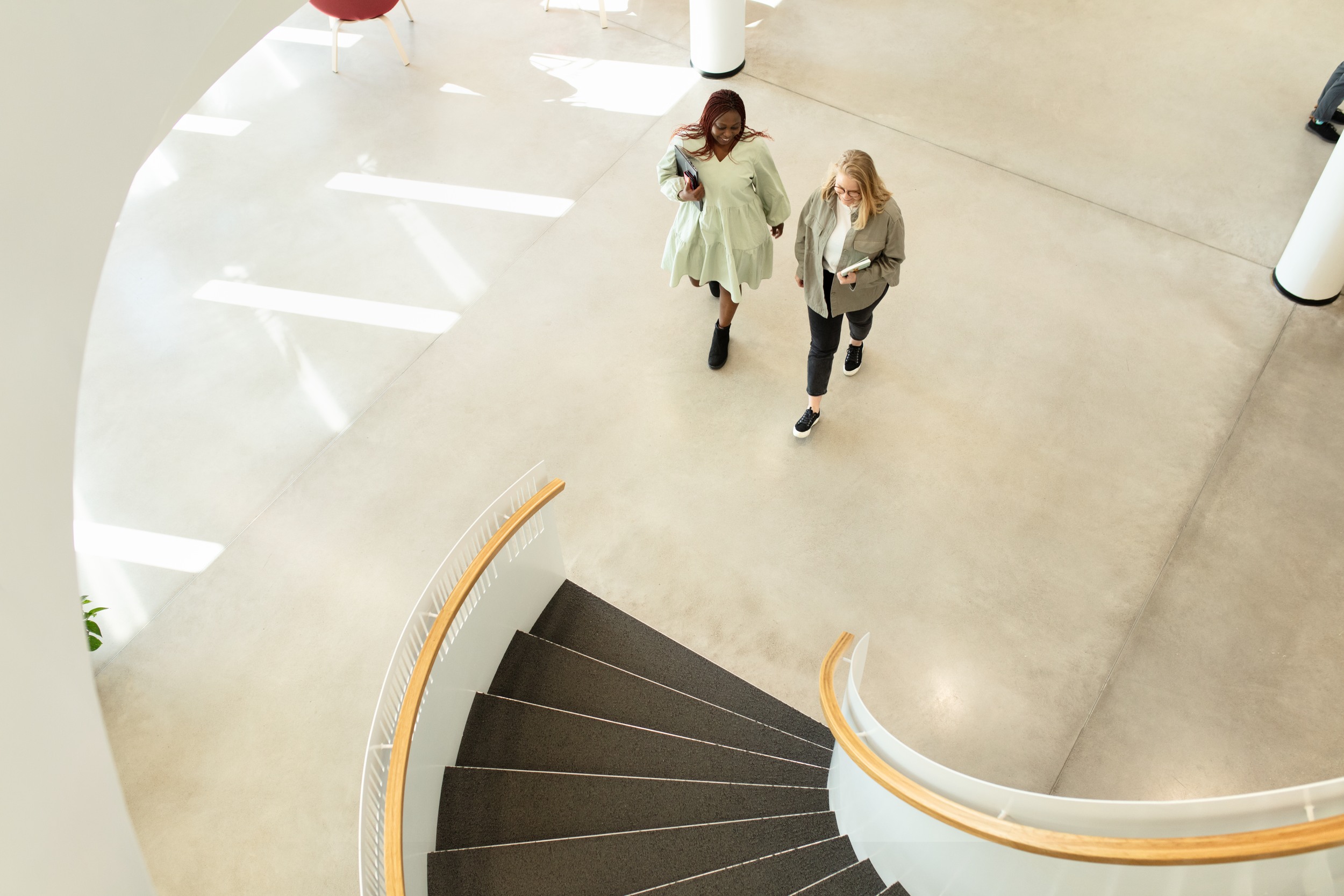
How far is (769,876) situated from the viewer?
408 cm

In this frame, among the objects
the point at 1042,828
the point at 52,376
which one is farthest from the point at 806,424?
the point at 52,376

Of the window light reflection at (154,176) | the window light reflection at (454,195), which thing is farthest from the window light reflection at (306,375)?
the window light reflection at (154,176)

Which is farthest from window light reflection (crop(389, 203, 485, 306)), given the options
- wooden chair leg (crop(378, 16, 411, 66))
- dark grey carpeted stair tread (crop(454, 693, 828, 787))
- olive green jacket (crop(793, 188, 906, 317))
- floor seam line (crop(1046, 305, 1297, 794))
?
floor seam line (crop(1046, 305, 1297, 794))

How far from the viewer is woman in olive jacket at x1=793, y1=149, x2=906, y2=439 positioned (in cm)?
452

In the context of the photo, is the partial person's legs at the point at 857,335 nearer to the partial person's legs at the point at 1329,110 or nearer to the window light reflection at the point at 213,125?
the partial person's legs at the point at 1329,110

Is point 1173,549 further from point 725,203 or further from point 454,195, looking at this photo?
point 454,195

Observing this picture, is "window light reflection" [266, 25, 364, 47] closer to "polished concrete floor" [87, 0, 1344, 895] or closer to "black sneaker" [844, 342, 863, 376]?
"polished concrete floor" [87, 0, 1344, 895]

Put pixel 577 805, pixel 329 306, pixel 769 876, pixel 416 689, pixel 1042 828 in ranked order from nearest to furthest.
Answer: pixel 1042 828
pixel 416 689
pixel 769 876
pixel 577 805
pixel 329 306

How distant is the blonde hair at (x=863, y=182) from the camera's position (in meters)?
4.45

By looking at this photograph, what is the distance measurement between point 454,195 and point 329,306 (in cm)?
128

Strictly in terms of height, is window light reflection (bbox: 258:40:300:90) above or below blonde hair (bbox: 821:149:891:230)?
below

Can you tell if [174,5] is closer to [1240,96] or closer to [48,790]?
[48,790]

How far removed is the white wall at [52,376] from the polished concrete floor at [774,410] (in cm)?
268

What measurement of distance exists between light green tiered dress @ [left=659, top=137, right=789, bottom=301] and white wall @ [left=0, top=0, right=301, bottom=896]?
9.87 ft
